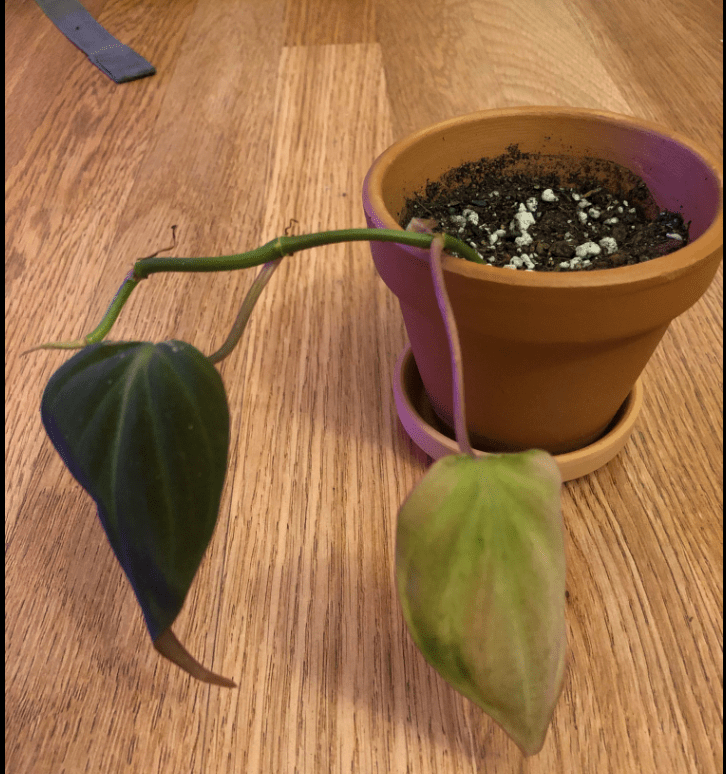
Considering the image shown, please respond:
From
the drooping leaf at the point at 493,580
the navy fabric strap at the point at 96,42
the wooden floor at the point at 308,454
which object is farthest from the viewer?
the navy fabric strap at the point at 96,42

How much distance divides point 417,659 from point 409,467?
0.14 m

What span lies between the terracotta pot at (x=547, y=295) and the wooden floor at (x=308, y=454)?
0.16 feet

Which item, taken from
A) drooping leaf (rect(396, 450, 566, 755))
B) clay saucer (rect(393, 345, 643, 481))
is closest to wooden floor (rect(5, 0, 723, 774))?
clay saucer (rect(393, 345, 643, 481))

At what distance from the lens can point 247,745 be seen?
333 mm

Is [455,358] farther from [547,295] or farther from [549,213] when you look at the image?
[549,213]

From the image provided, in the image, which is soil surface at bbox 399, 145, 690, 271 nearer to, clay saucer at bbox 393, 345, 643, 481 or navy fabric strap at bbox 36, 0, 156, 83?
clay saucer at bbox 393, 345, 643, 481

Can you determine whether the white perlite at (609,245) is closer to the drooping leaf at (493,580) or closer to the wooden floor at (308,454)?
the wooden floor at (308,454)

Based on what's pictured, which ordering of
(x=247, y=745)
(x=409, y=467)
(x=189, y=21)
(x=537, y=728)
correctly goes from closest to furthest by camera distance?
(x=537, y=728) → (x=247, y=745) → (x=409, y=467) → (x=189, y=21)

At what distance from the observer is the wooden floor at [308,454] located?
0.34 metres

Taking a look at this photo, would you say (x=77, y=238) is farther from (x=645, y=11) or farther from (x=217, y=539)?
(x=645, y=11)

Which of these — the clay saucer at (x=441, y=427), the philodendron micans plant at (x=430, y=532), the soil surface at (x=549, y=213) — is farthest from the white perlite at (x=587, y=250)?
the philodendron micans plant at (x=430, y=532)

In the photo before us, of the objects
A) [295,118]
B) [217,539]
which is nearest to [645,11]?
[295,118]

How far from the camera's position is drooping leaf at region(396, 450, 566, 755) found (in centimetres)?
22

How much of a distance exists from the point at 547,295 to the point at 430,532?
0.14 m
